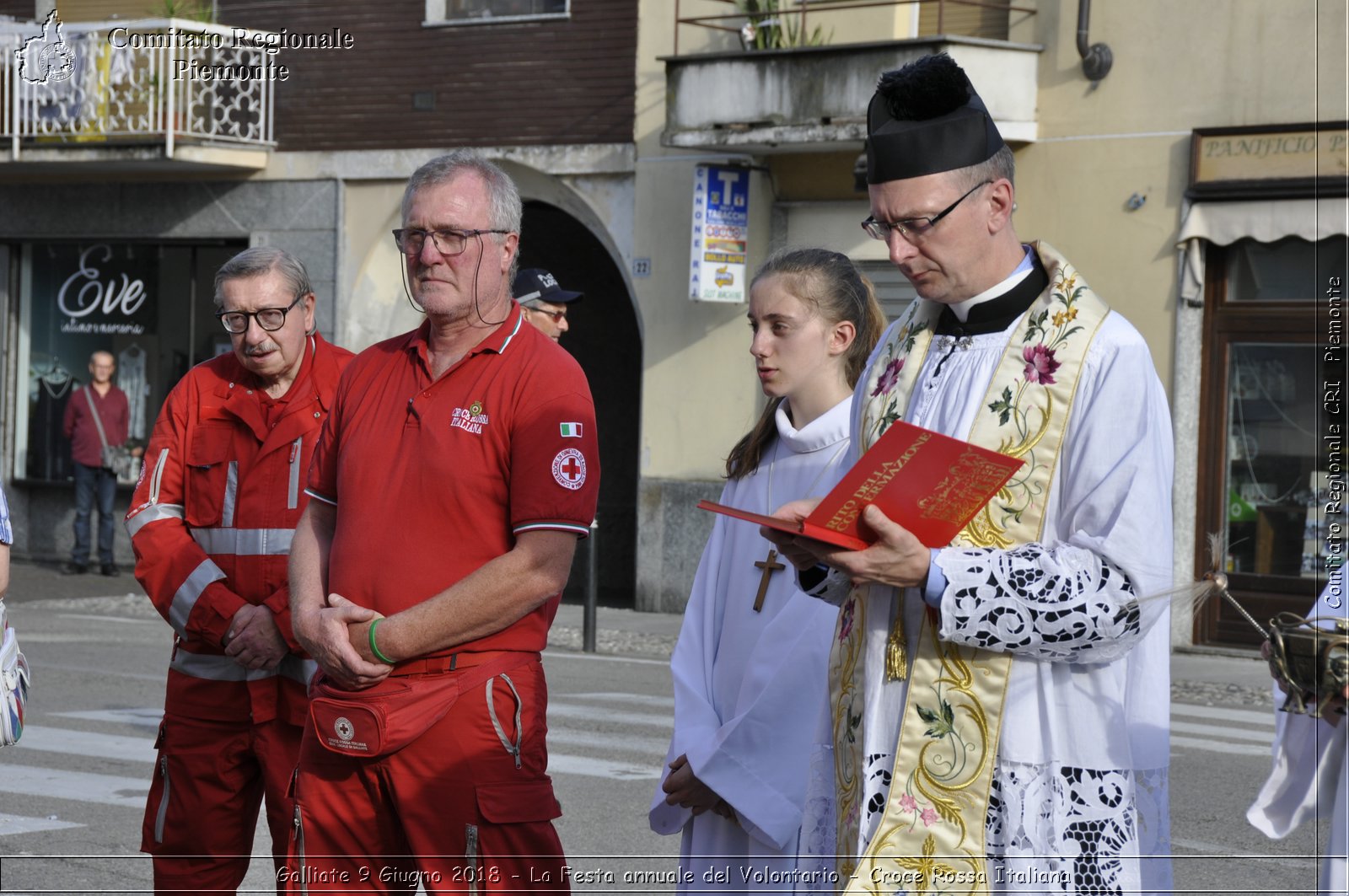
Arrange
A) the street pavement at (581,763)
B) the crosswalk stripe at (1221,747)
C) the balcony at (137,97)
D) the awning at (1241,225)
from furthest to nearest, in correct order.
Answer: the balcony at (137,97)
the awning at (1241,225)
the crosswalk stripe at (1221,747)
the street pavement at (581,763)

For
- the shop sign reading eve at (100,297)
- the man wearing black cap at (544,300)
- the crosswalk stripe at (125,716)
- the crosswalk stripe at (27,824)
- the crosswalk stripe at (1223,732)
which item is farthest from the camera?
the shop sign reading eve at (100,297)

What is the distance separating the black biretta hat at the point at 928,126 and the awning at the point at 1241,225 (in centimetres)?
1106

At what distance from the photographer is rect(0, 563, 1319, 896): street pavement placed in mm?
6957

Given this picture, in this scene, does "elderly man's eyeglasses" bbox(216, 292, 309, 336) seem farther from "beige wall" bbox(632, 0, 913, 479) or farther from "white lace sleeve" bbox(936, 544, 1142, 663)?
"beige wall" bbox(632, 0, 913, 479)

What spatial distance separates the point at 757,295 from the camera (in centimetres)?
439

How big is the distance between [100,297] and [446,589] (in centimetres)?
1874

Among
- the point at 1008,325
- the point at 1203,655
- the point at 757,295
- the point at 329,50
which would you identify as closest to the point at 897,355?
the point at 1008,325

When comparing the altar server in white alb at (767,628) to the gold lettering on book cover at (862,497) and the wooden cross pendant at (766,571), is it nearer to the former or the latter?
the wooden cross pendant at (766,571)

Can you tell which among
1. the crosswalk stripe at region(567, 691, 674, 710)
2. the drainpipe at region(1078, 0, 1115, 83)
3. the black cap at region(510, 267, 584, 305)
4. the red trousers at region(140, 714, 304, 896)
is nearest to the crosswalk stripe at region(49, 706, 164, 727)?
the crosswalk stripe at region(567, 691, 674, 710)

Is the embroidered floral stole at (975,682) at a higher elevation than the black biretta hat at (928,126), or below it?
below

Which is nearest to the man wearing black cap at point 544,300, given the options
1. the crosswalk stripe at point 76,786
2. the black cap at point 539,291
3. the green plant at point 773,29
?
the black cap at point 539,291

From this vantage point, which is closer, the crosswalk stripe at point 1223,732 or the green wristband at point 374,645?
the green wristband at point 374,645

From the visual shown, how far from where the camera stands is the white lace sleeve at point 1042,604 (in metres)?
3.10

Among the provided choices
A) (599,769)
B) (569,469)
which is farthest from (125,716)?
(569,469)
